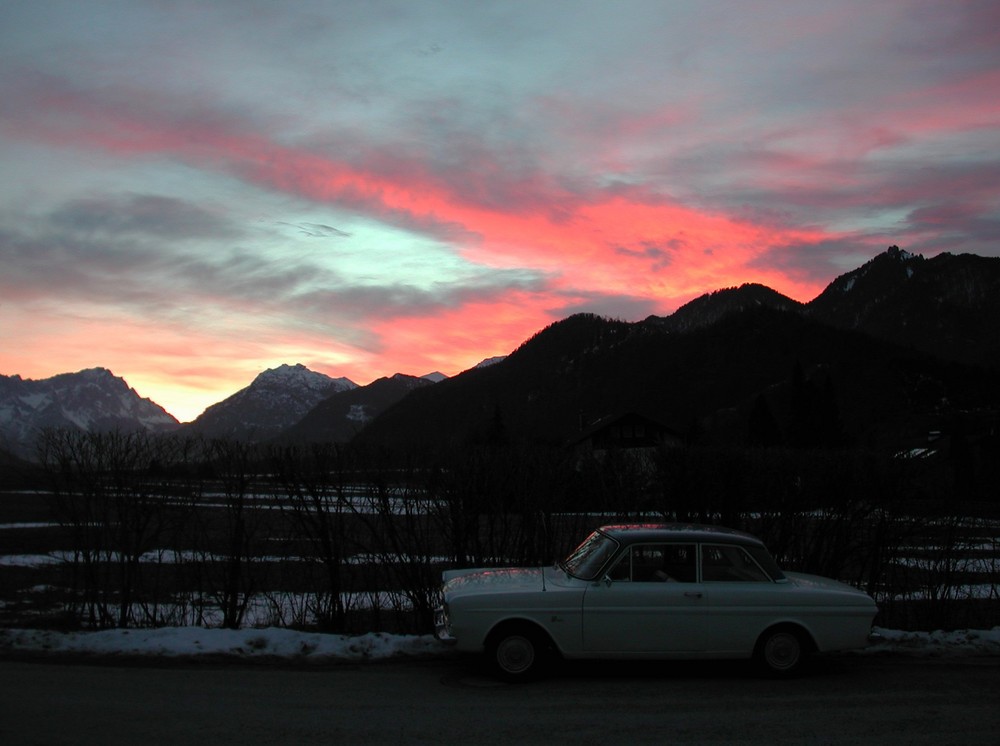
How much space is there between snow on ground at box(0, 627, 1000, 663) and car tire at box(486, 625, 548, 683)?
3.89 ft

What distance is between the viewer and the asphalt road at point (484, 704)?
6512mm

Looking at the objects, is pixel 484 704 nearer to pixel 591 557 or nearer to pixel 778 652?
pixel 591 557

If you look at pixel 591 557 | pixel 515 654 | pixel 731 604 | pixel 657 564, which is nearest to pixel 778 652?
pixel 731 604

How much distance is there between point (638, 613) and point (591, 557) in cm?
78

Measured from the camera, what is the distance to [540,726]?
6746mm

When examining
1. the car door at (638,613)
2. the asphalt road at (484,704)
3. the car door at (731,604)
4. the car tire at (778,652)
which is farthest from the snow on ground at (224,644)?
the car tire at (778,652)

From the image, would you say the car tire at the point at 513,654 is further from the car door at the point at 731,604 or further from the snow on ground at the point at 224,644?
the car door at the point at 731,604

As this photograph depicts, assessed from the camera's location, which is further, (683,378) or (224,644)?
(683,378)

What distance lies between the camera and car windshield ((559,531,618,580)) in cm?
847

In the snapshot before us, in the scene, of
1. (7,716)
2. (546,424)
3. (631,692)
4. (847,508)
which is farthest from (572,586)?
(546,424)

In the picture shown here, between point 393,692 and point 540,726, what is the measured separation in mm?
1672

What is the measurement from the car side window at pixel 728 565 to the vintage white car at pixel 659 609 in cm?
1

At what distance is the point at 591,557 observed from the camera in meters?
8.68

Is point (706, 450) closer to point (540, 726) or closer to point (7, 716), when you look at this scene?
point (540, 726)
